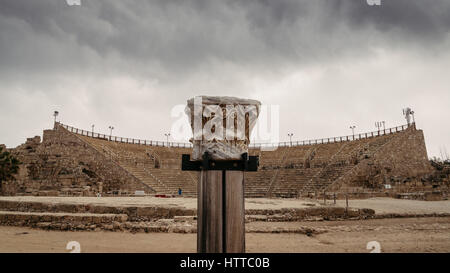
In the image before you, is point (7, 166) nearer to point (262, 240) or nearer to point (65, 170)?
point (65, 170)

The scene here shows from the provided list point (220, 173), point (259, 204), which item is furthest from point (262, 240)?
point (259, 204)

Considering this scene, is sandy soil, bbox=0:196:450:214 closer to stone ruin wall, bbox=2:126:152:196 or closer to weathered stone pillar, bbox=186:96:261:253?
stone ruin wall, bbox=2:126:152:196

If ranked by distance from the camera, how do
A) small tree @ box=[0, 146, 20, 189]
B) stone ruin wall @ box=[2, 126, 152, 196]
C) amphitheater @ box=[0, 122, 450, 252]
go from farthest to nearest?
stone ruin wall @ box=[2, 126, 152, 196] < small tree @ box=[0, 146, 20, 189] < amphitheater @ box=[0, 122, 450, 252]

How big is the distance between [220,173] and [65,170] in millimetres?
31044

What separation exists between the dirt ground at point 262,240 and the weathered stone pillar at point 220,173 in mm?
3948

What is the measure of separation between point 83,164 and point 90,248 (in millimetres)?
26109

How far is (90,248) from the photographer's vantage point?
5.75 metres

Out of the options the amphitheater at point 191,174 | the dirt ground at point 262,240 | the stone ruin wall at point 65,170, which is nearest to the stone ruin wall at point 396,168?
the amphitheater at point 191,174

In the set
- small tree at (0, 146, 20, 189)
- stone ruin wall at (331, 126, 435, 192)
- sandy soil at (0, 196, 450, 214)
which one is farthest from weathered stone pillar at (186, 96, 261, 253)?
small tree at (0, 146, 20, 189)

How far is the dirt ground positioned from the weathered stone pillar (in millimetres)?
3948

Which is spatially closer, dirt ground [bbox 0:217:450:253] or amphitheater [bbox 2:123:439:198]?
dirt ground [bbox 0:217:450:253]

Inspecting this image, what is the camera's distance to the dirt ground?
5.68 metres

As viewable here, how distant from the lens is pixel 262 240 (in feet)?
21.9
